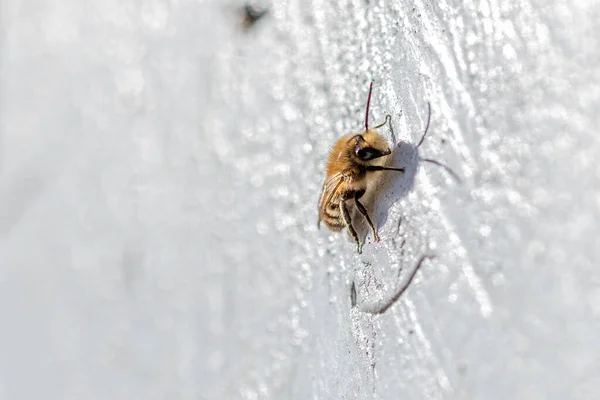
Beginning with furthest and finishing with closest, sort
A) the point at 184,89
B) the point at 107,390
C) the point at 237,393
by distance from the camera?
the point at 107,390
the point at 184,89
the point at 237,393

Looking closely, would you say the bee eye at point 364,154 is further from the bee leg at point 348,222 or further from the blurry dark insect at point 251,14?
the blurry dark insect at point 251,14

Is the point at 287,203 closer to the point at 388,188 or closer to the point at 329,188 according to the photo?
the point at 329,188

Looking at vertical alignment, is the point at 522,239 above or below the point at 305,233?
above

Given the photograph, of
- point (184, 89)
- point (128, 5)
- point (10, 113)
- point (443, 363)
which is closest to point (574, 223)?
point (443, 363)

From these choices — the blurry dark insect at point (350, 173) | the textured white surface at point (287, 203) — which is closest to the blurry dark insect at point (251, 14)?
the textured white surface at point (287, 203)

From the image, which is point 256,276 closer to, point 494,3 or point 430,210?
point 430,210

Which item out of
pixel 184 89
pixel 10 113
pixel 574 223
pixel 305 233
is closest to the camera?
pixel 574 223
